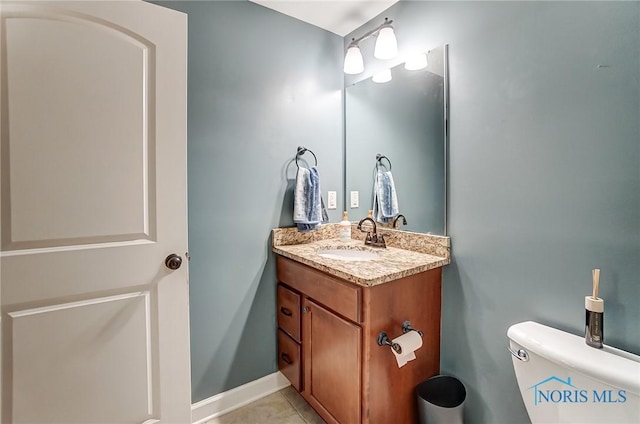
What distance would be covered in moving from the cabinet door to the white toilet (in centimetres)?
61

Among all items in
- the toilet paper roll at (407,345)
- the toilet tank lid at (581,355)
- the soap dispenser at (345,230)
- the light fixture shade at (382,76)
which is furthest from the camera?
the soap dispenser at (345,230)

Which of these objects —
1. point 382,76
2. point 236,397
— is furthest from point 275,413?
point 382,76

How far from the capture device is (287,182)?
187 centimetres

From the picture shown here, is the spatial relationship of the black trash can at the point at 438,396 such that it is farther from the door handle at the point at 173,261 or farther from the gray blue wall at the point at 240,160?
the door handle at the point at 173,261

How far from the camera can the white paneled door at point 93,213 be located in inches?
40.3

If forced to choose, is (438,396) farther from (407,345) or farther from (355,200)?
(355,200)

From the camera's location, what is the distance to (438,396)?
1491 millimetres

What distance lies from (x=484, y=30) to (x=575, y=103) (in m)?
0.53

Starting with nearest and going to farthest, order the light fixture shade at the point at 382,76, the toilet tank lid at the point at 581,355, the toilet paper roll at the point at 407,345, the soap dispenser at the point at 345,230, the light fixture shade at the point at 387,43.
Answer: the toilet tank lid at the point at 581,355 < the toilet paper roll at the point at 407,345 < the light fixture shade at the point at 387,43 < the light fixture shade at the point at 382,76 < the soap dispenser at the point at 345,230

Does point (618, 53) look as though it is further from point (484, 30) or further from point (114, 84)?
point (114, 84)

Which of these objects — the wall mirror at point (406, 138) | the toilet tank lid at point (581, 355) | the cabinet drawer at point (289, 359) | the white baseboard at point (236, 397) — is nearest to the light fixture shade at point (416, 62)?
the wall mirror at point (406, 138)

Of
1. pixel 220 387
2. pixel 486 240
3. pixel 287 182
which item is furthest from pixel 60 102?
pixel 486 240

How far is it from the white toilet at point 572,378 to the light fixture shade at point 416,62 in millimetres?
1329

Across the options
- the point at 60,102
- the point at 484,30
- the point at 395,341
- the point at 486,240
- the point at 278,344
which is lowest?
the point at 278,344
